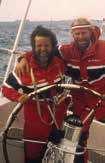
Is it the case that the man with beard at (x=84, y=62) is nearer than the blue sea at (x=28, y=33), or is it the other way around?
the man with beard at (x=84, y=62)

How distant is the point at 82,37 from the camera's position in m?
3.69

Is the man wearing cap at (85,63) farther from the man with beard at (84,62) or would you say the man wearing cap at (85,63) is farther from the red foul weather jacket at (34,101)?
the red foul weather jacket at (34,101)

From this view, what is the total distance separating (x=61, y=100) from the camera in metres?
3.69

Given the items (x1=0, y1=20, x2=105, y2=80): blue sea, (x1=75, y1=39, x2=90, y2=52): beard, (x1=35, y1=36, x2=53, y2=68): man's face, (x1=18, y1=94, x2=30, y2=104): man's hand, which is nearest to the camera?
(x1=18, y1=94, x2=30, y2=104): man's hand

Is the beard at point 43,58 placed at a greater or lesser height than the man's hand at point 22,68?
greater

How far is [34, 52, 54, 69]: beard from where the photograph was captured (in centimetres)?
361

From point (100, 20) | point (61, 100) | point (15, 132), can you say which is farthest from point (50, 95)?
point (100, 20)

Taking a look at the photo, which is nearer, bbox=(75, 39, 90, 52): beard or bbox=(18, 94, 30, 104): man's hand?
bbox=(18, 94, 30, 104): man's hand

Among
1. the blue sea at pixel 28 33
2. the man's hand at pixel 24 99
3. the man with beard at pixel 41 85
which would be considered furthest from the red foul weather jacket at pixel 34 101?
the blue sea at pixel 28 33

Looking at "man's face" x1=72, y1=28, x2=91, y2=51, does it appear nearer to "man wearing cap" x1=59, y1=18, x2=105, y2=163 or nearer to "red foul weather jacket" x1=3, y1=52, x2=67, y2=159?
"man wearing cap" x1=59, y1=18, x2=105, y2=163

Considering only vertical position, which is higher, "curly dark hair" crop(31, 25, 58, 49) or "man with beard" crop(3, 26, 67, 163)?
"curly dark hair" crop(31, 25, 58, 49)

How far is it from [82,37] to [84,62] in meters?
0.21

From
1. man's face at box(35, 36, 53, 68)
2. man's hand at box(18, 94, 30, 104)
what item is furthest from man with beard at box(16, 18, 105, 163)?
man's hand at box(18, 94, 30, 104)

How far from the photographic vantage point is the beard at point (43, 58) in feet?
11.8
